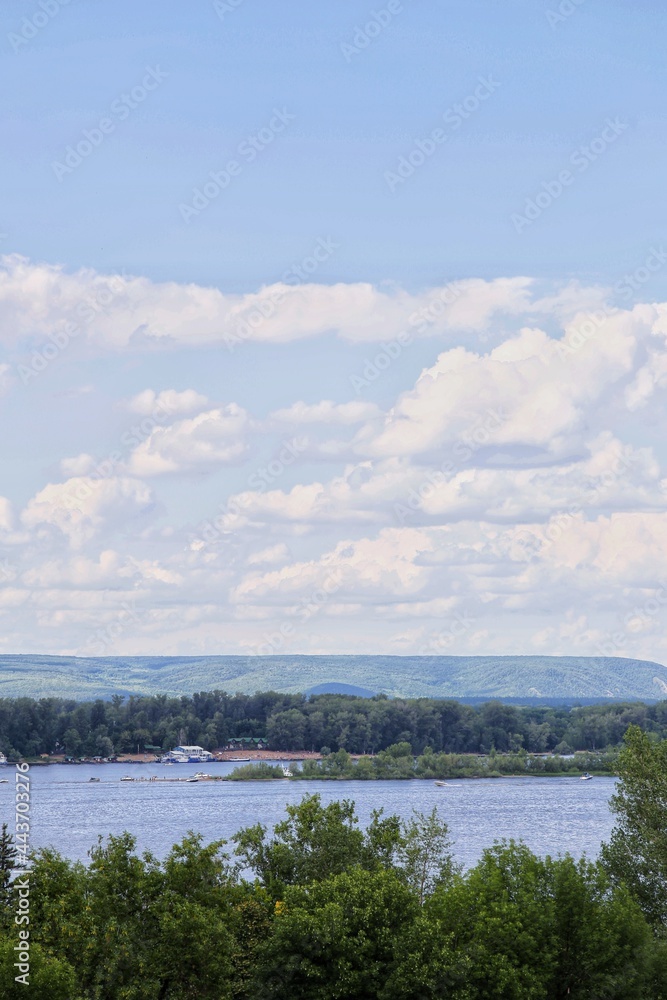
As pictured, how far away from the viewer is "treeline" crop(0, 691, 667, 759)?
167 meters

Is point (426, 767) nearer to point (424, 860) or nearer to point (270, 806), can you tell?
point (270, 806)

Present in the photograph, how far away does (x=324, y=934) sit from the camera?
30.4 meters

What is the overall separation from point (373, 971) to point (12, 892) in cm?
992

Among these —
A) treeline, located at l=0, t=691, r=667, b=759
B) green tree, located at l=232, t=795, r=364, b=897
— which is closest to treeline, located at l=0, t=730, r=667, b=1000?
green tree, located at l=232, t=795, r=364, b=897

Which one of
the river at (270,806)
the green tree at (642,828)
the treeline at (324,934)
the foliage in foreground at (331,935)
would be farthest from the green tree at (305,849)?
Answer: the river at (270,806)

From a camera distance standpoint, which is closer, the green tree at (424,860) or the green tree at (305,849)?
the green tree at (305,849)

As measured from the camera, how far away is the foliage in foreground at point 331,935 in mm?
29172

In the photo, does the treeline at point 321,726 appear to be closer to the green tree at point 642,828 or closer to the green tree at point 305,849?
the green tree at point 642,828

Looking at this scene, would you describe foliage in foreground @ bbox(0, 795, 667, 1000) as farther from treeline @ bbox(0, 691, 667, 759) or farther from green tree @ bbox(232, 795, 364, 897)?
treeline @ bbox(0, 691, 667, 759)

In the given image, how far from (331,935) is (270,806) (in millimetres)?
79042

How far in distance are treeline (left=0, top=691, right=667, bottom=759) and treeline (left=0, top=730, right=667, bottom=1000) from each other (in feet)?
437

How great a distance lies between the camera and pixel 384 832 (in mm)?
38469

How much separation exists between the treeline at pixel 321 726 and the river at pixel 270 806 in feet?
35.8

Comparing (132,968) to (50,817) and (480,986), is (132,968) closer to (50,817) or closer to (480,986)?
(480,986)
